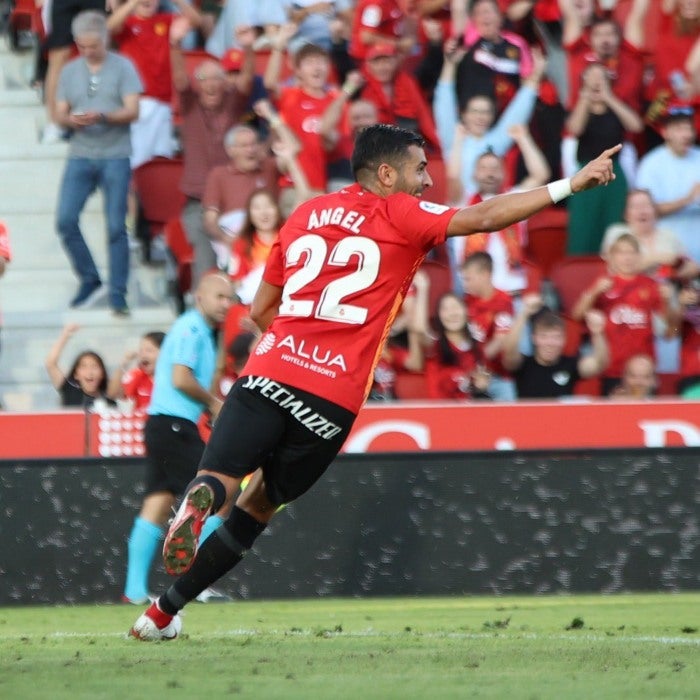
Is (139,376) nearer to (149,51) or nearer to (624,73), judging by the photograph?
(149,51)

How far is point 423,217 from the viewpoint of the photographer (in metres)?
6.47

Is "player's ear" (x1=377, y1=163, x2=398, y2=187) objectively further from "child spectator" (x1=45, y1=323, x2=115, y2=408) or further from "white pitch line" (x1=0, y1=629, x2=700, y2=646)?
"child spectator" (x1=45, y1=323, x2=115, y2=408)

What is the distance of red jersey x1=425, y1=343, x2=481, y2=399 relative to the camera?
11.2 metres

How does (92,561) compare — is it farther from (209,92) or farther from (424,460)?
(209,92)

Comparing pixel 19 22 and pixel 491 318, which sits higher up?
pixel 19 22

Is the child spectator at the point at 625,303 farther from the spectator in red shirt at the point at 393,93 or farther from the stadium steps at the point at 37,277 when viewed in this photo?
the stadium steps at the point at 37,277

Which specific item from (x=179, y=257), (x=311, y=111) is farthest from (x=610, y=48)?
(x=179, y=257)

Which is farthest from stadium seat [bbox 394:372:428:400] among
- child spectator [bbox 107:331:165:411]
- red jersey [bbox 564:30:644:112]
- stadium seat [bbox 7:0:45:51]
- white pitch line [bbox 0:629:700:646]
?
stadium seat [bbox 7:0:45:51]

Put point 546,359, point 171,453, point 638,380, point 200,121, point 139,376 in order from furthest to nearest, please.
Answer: point 200,121, point 139,376, point 546,359, point 638,380, point 171,453

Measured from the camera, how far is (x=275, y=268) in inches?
278

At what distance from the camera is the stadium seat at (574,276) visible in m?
11.9

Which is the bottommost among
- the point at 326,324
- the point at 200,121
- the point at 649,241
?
the point at 649,241

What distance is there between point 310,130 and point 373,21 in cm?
124

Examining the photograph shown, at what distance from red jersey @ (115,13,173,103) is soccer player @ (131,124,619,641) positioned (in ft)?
23.1
